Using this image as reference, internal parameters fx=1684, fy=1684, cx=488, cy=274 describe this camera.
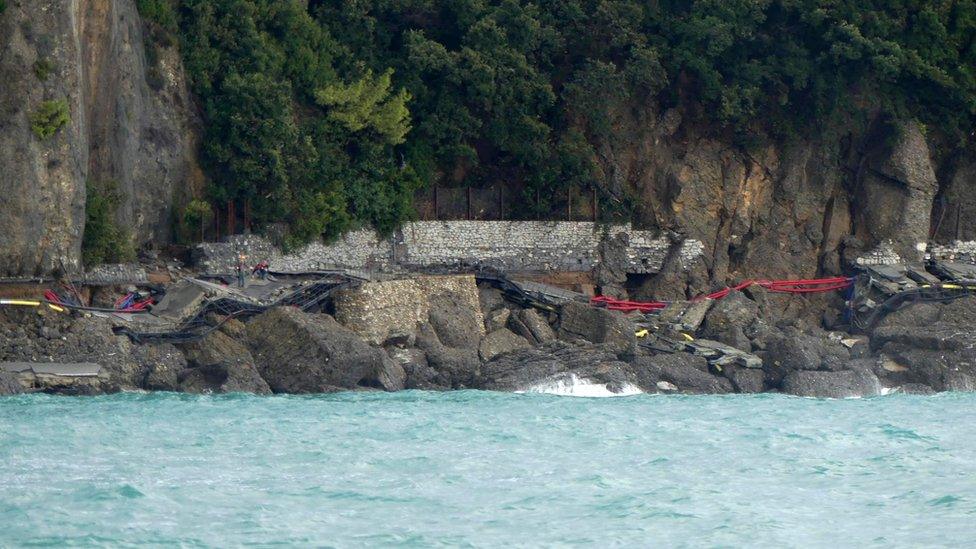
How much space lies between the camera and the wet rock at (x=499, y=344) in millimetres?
42031

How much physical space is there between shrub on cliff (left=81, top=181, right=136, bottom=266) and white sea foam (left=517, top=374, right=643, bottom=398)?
10.9 metres

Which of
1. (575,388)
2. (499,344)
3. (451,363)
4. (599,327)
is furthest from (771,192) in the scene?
(451,363)

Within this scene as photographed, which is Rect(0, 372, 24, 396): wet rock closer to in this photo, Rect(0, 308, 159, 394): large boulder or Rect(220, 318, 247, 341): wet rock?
Rect(0, 308, 159, 394): large boulder

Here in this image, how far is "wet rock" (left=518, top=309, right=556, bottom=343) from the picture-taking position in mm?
43156

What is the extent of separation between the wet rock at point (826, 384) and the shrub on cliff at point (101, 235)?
54.7 ft

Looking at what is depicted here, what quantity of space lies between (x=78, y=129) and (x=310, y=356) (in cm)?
805

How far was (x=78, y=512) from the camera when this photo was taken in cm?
2470

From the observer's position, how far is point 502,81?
160 ft

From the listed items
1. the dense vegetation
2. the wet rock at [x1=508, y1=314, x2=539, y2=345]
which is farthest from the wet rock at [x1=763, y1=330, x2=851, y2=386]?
the dense vegetation

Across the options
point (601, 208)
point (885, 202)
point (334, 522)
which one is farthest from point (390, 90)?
point (334, 522)

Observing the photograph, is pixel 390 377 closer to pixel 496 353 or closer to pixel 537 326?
pixel 496 353

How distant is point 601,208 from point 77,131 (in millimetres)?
17125

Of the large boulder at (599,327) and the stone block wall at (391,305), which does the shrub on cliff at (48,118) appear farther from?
the large boulder at (599,327)

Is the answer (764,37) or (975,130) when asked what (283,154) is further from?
(975,130)
